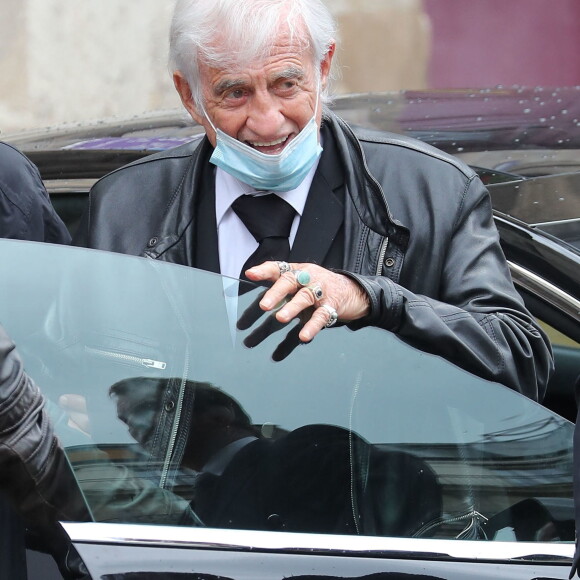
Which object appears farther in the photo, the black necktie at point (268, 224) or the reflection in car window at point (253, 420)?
the black necktie at point (268, 224)

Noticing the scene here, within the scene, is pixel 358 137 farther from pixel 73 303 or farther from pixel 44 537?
pixel 44 537

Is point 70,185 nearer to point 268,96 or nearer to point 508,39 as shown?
point 268,96

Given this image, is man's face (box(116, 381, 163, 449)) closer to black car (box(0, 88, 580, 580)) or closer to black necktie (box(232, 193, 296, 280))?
black car (box(0, 88, 580, 580))

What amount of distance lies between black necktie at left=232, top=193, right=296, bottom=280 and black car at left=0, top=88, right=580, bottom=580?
1.62ft

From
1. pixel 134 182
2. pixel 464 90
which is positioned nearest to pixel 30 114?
pixel 464 90

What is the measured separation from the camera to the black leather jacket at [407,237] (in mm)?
2113

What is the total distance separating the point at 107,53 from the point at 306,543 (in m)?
8.16

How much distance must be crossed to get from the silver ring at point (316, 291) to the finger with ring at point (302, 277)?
0.01 m

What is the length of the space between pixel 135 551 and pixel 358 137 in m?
1.25

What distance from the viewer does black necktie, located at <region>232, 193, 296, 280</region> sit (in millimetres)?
2443

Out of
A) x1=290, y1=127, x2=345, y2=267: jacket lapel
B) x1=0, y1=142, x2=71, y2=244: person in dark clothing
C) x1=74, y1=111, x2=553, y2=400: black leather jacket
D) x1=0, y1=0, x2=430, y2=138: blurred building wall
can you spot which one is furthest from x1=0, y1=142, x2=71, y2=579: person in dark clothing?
x1=0, y1=0, x2=430, y2=138: blurred building wall

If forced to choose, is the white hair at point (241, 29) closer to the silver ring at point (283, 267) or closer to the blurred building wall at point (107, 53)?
the silver ring at point (283, 267)

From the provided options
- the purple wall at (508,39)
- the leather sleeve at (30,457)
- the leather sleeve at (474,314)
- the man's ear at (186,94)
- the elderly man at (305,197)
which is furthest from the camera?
the purple wall at (508,39)

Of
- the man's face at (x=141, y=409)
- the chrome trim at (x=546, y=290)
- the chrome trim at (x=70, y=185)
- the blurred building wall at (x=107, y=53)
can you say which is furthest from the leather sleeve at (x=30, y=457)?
the blurred building wall at (x=107, y=53)
